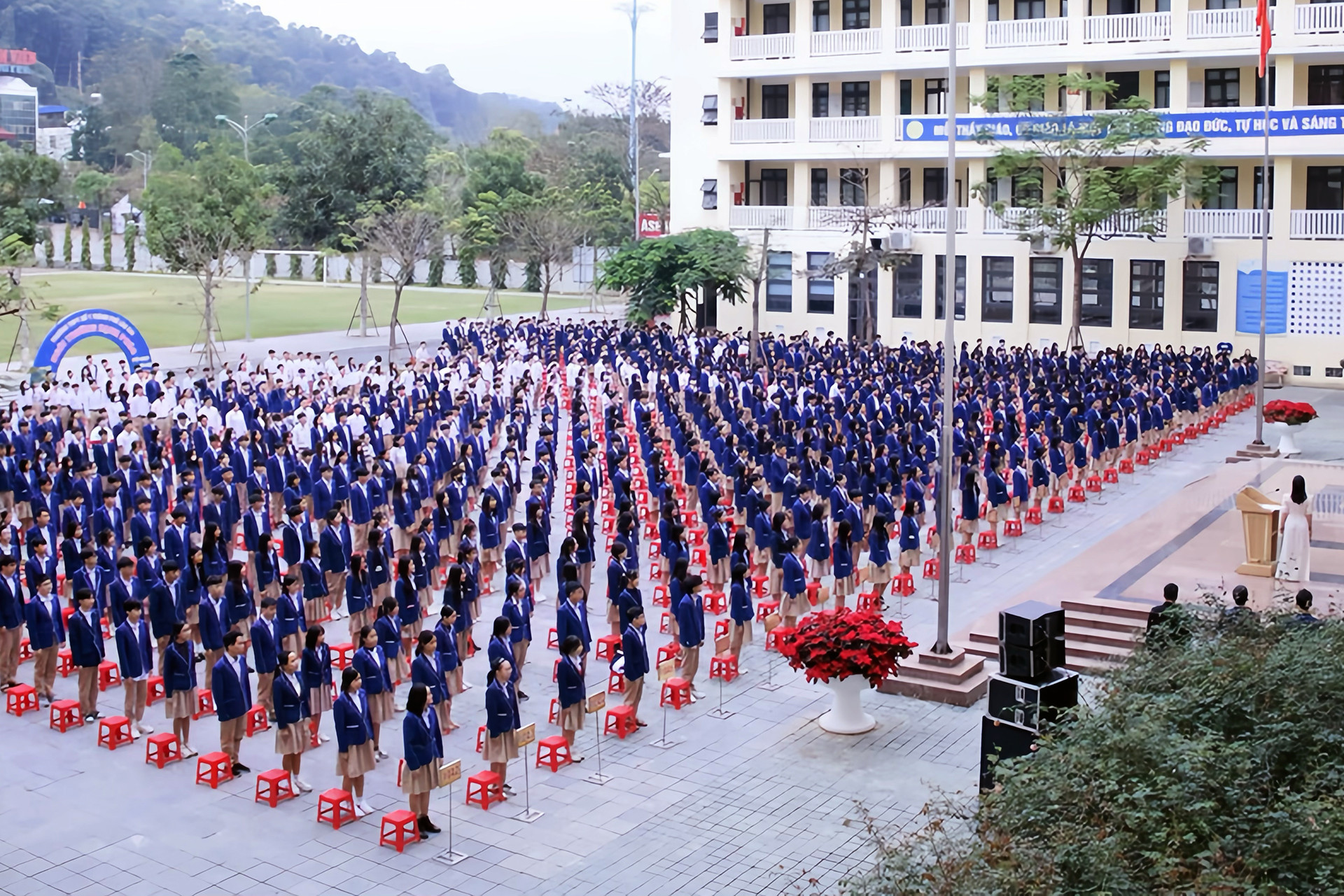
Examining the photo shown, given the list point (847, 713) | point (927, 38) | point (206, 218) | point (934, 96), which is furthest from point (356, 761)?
point (934, 96)

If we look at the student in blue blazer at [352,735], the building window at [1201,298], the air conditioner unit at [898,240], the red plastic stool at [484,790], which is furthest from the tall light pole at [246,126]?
the red plastic stool at [484,790]

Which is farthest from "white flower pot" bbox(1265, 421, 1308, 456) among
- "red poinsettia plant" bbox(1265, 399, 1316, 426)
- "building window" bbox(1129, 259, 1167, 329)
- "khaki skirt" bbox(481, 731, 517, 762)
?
"khaki skirt" bbox(481, 731, 517, 762)

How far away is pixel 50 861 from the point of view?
984 centimetres

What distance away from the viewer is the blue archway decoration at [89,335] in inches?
1134

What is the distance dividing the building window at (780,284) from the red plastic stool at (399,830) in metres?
31.5

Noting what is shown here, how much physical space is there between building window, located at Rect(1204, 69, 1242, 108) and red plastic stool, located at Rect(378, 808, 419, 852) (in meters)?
30.8

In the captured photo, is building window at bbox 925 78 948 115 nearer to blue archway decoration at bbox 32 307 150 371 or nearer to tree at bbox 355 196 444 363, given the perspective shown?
tree at bbox 355 196 444 363

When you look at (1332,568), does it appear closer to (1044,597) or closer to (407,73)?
(1044,597)

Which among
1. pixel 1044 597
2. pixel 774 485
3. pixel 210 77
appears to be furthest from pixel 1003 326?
pixel 210 77

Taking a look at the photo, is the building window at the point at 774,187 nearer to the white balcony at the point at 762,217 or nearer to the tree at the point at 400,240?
the white balcony at the point at 762,217

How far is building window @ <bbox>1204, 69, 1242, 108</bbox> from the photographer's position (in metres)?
35.0

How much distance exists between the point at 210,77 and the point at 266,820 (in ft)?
306

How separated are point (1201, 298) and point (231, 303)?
31.8 m

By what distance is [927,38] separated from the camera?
3766 centimetres
